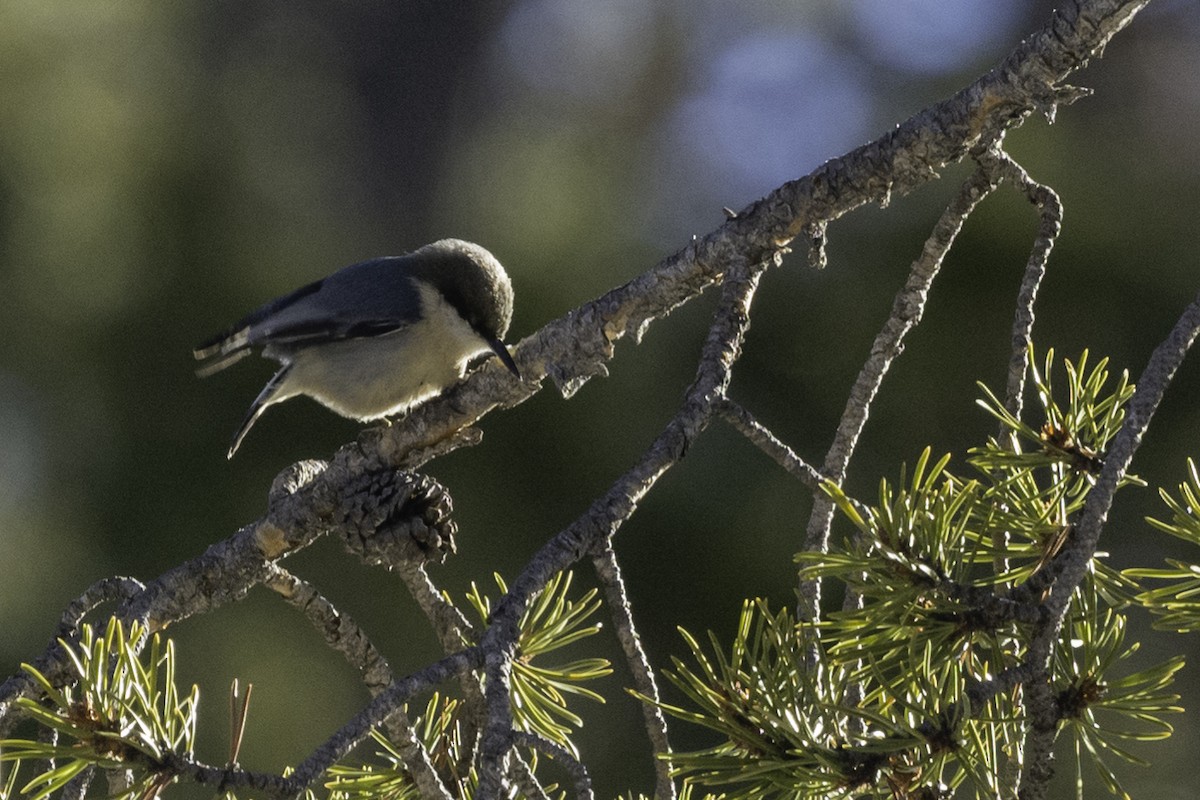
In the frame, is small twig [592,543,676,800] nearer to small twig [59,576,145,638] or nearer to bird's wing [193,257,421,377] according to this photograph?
small twig [59,576,145,638]

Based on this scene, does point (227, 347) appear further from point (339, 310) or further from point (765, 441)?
point (765, 441)

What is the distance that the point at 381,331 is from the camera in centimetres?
257

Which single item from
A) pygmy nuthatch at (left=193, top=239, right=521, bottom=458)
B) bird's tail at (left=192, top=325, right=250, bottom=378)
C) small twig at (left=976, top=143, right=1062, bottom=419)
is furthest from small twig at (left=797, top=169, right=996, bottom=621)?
bird's tail at (left=192, top=325, right=250, bottom=378)

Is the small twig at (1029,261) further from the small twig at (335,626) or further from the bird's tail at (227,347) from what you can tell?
the bird's tail at (227,347)

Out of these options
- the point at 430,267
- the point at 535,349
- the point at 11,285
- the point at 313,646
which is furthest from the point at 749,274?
the point at 11,285

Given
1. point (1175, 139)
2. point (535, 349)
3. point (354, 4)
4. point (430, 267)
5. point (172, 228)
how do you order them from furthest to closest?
point (354, 4) → point (1175, 139) → point (172, 228) → point (430, 267) → point (535, 349)

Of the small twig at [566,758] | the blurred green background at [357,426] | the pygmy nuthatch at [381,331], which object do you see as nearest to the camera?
the small twig at [566,758]

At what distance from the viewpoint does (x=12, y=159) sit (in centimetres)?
326

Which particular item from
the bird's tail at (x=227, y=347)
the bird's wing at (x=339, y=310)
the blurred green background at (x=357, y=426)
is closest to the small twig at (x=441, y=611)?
the bird's tail at (x=227, y=347)

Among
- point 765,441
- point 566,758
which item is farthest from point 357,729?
point 765,441

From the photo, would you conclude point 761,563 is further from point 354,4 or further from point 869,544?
point 354,4

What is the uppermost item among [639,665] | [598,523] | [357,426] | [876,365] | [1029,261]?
[1029,261]

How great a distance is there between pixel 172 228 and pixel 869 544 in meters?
2.76

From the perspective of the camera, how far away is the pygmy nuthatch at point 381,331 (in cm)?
246
